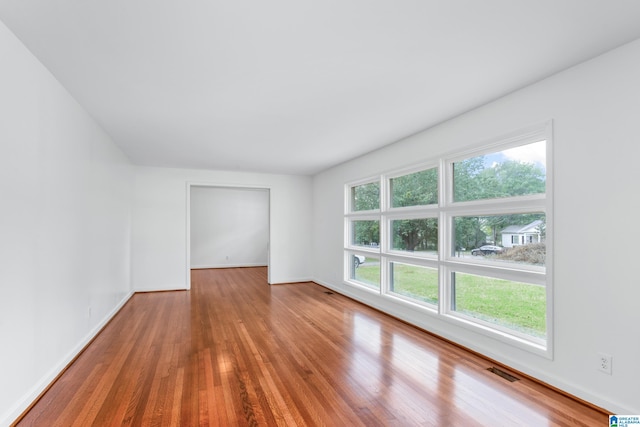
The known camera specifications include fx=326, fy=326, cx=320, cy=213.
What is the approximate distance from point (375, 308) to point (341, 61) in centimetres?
370

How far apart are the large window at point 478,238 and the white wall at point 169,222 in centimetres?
288

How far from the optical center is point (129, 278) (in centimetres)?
586

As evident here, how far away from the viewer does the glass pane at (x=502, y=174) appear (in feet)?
9.14

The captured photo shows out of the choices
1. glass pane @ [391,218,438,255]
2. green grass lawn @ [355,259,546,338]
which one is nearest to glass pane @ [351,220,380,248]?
glass pane @ [391,218,438,255]

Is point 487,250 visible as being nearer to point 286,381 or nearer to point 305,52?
point 286,381

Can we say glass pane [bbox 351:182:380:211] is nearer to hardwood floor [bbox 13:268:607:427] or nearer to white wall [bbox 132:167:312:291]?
hardwood floor [bbox 13:268:607:427]

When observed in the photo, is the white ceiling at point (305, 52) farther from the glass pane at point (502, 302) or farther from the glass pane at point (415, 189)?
the glass pane at point (502, 302)

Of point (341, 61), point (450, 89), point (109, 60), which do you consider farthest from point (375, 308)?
point (109, 60)

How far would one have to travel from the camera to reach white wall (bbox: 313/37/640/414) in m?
2.10

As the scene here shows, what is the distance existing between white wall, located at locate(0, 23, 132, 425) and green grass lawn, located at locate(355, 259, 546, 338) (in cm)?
375

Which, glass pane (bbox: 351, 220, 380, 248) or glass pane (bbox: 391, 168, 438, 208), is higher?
glass pane (bbox: 391, 168, 438, 208)

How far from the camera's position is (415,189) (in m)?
4.32

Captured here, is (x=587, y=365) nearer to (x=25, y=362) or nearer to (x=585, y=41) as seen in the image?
(x=585, y=41)

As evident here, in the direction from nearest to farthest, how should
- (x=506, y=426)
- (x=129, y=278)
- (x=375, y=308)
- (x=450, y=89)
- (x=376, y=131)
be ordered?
(x=506, y=426), (x=450, y=89), (x=376, y=131), (x=375, y=308), (x=129, y=278)
